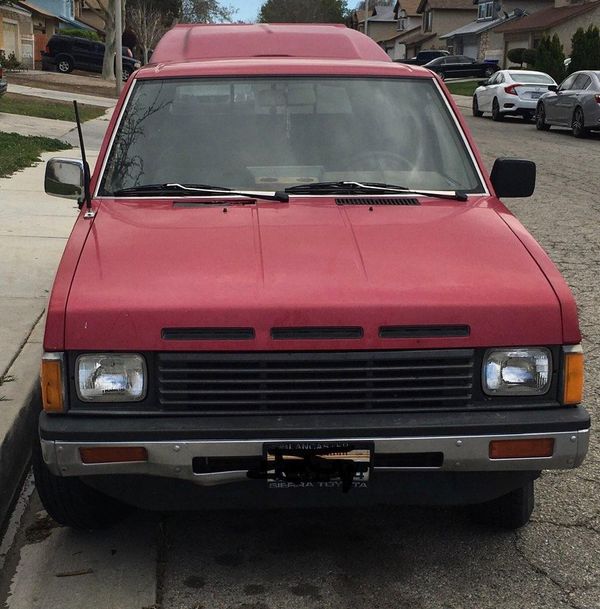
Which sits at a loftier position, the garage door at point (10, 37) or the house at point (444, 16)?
the house at point (444, 16)

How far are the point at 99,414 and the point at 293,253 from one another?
0.91 metres

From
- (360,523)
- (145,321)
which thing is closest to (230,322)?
(145,321)

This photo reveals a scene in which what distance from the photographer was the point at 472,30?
235 ft

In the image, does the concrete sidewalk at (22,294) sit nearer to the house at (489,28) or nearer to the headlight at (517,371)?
the headlight at (517,371)

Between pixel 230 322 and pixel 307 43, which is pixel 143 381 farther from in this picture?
pixel 307 43

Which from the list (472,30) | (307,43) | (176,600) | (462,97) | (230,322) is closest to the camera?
(230,322)

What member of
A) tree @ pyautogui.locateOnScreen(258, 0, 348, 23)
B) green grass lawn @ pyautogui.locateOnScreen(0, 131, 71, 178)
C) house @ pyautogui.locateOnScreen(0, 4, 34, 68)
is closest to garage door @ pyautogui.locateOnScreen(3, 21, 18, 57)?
house @ pyautogui.locateOnScreen(0, 4, 34, 68)

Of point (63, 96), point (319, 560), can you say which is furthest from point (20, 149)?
point (63, 96)

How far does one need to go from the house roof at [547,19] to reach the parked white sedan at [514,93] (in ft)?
86.2

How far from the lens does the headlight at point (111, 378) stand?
334 centimetres

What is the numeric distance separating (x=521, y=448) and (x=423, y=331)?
523mm

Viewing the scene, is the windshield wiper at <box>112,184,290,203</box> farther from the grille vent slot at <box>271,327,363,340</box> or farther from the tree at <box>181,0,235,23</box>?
the tree at <box>181,0,235,23</box>

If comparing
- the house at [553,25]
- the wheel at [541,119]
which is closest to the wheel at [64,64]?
the house at [553,25]

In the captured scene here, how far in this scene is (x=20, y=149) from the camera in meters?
15.1
